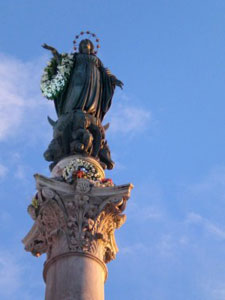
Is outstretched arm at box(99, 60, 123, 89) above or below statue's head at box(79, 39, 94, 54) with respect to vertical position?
below

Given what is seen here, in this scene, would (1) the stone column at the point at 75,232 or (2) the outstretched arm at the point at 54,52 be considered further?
(2) the outstretched arm at the point at 54,52

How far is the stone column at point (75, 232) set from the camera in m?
19.5

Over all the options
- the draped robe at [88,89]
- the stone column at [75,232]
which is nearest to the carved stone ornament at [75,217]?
the stone column at [75,232]

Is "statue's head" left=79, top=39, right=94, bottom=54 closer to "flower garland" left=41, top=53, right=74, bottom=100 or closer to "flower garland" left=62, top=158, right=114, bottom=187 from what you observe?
"flower garland" left=41, top=53, right=74, bottom=100

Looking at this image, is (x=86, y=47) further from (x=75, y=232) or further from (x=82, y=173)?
(x=75, y=232)

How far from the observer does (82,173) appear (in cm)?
2242

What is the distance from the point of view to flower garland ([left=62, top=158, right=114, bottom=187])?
22.2 meters

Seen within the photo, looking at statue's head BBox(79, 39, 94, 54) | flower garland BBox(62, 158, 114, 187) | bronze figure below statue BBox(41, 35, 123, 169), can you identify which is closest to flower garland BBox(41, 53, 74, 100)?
bronze figure below statue BBox(41, 35, 123, 169)

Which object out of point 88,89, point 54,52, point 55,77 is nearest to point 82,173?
point 88,89

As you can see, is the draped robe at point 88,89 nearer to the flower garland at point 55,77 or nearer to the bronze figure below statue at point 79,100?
the bronze figure below statue at point 79,100

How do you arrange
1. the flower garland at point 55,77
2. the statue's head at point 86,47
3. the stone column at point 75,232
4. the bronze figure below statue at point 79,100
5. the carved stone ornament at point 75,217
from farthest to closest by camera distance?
the statue's head at point 86,47 < the flower garland at point 55,77 < the bronze figure below statue at point 79,100 < the carved stone ornament at point 75,217 < the stone column at point 75,232

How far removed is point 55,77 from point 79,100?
1829mm

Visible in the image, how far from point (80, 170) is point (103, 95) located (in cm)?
540

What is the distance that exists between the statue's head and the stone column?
7.95 m
